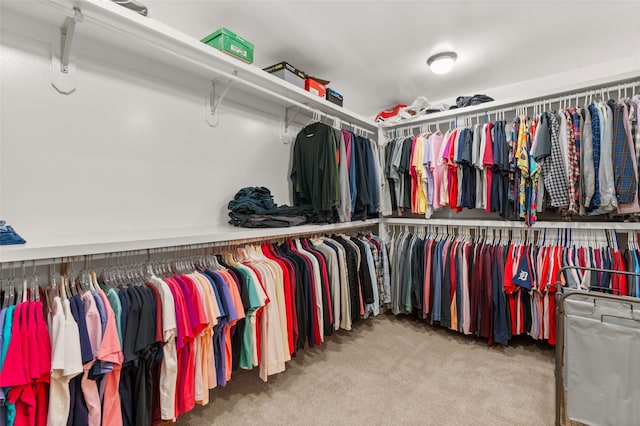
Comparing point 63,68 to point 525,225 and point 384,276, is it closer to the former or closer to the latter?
point 384,276

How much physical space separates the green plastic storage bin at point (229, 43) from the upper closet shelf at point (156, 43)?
4 cm

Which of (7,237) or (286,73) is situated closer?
(7,237)

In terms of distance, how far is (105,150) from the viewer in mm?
1740

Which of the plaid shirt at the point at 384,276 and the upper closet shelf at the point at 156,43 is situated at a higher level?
the upper closet shelf at the point at 156,43

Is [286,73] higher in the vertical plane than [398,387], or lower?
higher

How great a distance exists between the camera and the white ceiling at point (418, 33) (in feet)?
6.73

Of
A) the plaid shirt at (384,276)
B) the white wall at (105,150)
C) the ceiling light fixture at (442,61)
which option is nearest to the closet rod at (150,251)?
the white wall at (105,150)

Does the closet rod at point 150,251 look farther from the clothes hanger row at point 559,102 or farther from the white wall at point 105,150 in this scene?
the clothes hanger row at point 559,102

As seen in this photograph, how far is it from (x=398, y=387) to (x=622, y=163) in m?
2.13

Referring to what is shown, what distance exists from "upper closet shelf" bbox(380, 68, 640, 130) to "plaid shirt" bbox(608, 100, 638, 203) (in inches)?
9.1

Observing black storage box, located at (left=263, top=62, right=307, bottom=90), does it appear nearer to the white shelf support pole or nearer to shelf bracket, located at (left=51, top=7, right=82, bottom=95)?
the white shelf support pole

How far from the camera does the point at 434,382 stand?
210 cm

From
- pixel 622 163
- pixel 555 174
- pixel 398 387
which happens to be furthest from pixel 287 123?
pixel 622 163

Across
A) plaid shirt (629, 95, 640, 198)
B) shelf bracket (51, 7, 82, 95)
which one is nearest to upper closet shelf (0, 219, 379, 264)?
shelf bracket (51, 7, 82, 95)
